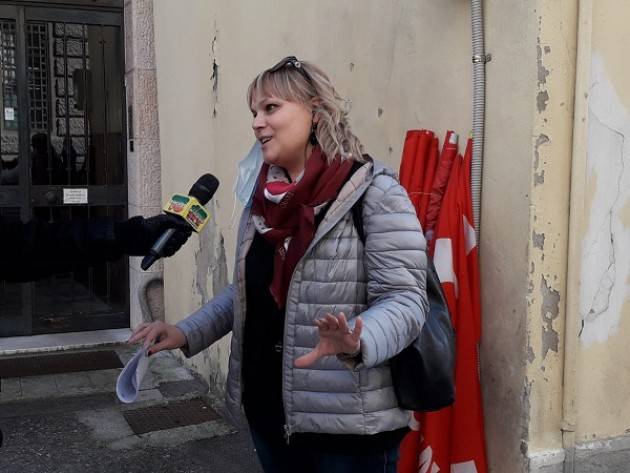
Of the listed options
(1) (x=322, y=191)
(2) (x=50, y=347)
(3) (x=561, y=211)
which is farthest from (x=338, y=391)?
(2) (x=50, y=347)

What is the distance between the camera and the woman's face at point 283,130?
7.52 ft

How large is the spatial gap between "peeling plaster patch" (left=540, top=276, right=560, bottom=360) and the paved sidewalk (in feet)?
7.16

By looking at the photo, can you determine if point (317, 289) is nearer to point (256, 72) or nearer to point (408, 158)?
point (408, 158)

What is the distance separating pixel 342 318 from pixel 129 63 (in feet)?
17.8

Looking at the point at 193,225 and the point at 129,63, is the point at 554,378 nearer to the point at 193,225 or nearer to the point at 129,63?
the point at 193,225

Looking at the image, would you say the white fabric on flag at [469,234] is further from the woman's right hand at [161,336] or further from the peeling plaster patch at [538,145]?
the woman's right hand at [161,336]

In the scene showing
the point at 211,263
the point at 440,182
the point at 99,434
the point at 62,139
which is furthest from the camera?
the point at 62,139

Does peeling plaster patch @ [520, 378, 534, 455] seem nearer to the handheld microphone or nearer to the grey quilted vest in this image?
the grey quilted vest

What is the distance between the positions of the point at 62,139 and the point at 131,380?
493 centimetres

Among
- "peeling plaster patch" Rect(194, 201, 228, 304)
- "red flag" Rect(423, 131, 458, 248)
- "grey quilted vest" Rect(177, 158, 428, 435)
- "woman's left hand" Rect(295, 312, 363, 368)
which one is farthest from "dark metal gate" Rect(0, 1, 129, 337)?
"woman's left hand" Rect(295, 312, 363, 368)

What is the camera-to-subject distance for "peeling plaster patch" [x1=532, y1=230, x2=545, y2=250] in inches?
101

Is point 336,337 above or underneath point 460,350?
above

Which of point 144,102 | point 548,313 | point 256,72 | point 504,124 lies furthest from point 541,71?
point 144,102

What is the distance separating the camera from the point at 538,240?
2.58 meters
